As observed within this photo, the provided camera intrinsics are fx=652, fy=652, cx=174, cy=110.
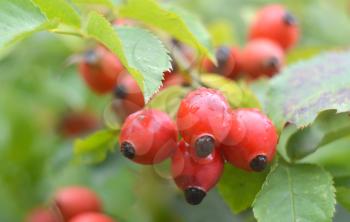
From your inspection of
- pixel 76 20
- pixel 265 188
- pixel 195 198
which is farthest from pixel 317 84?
pixel 76 20

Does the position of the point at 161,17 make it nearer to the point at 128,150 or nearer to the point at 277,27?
→ the point at 128,150

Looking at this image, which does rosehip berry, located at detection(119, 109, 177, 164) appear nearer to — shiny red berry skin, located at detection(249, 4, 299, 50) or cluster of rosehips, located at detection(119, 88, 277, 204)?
cluster of rosehips, located at detection(119, 88, 277, 204)

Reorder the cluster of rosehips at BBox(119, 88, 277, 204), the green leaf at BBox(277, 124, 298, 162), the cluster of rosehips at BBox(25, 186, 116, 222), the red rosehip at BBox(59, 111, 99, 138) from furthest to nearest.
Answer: the red rosehip at BBox(59, 111, 99, 138) < the cluster of rosehips at BBox(25, 186, 116, 222) < the green leaf at BBox(277, 124, 298, 162) < the cluster of rosehips at BBox(119, 88, 277, 204)

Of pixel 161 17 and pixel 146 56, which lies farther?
pixel 161 17

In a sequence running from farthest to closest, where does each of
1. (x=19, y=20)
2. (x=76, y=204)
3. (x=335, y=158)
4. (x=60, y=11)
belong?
(x=76, y=204) → (x=335, y=158) → (x=60, y=11) → (x=19, y=20)

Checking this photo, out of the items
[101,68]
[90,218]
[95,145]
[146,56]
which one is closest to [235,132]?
[146,56]

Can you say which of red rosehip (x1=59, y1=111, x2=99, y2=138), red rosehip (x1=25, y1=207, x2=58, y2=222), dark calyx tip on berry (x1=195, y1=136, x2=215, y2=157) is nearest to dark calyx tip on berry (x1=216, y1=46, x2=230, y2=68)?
dark calyx tip on berry (x1=195, y1=136, x2=215, y2=157)
